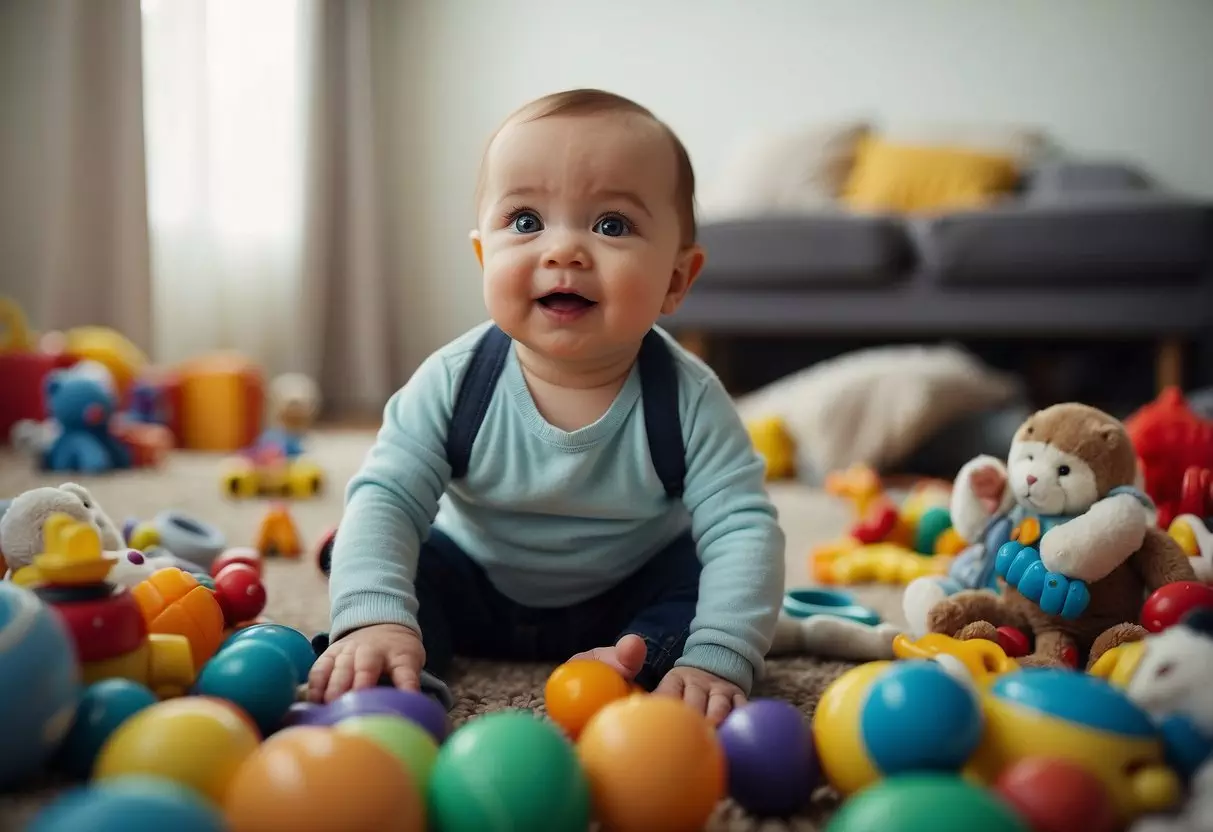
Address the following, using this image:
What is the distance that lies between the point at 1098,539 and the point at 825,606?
0.96 feet

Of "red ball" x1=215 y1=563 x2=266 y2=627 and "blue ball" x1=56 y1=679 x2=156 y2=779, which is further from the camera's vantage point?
"red ball" x1=215 y1=563 x2=266 y2=627

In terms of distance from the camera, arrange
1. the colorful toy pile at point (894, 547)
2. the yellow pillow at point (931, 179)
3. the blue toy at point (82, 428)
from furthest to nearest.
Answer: the yellow pillow at point (931, 179) < the blue toy at point (82, 428) < the colorful toy pile at point (894, 547)

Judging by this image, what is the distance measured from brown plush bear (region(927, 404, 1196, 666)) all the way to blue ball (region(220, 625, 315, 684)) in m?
0.47

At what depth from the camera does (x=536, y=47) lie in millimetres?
3434

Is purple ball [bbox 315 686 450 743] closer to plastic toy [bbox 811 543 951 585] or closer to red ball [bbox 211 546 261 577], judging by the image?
red ball [bbox 211 546 261 577]

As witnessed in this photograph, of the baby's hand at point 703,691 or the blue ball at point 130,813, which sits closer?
the blue ball at point 130,813

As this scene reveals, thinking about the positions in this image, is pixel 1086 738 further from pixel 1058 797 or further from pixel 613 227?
pixel 613 227

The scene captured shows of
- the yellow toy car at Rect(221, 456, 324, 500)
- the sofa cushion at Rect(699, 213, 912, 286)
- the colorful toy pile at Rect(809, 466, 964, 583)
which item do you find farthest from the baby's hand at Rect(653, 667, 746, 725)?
the sofa cushion at Rect(699, 213, 912, 286)

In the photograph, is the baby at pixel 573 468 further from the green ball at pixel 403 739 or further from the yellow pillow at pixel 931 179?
the yellow pillow at pixel 931 179

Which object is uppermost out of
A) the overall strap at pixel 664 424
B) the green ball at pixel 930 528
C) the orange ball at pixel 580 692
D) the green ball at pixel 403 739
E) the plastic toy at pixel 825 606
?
the overall strap at pixel 664 424

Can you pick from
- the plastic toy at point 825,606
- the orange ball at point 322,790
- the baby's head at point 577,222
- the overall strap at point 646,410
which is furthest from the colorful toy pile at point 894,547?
the orange ball at point 322,790

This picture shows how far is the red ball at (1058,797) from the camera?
47 centimetres

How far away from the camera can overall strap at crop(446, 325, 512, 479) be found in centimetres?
86

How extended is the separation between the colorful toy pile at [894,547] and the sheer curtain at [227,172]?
2.07 m
